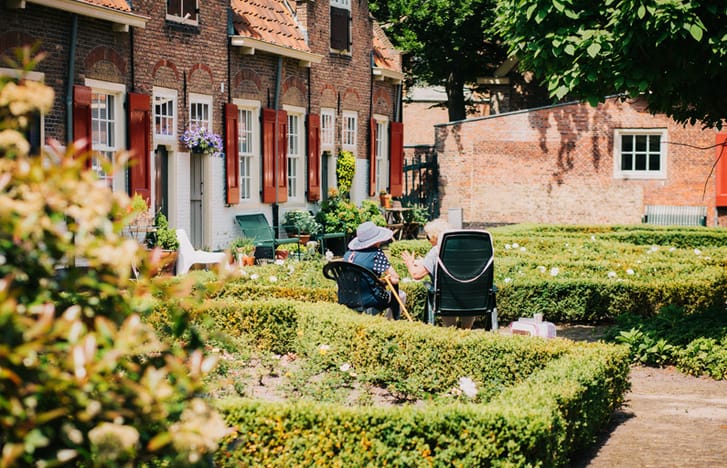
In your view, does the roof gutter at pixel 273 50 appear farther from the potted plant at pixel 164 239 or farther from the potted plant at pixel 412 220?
the potted plant at pixel 412 220

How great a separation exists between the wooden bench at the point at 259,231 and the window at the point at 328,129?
149 inches

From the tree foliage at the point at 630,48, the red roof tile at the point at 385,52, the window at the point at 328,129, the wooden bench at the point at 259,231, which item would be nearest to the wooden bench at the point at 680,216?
the red roof tile at the point at 385,52

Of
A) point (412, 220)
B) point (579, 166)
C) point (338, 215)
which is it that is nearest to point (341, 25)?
point (338, 215)

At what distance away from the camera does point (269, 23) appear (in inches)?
805

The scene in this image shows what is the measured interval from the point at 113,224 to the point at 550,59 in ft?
24.2

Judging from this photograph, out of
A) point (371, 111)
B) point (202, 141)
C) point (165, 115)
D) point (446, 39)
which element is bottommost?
point (202, 141)

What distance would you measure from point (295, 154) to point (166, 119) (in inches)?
199

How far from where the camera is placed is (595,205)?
2784 centimetres

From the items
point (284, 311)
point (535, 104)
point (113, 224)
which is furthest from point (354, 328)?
point (535, 104)

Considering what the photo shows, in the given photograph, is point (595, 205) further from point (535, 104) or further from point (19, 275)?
point (19, 275)

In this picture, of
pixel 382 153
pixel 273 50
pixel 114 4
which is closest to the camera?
pixel 114 4

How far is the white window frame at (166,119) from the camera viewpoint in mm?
16594

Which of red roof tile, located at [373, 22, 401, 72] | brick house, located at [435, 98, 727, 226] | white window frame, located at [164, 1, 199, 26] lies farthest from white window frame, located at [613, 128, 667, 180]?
white window frame, located at [164, 1, 199, 26]

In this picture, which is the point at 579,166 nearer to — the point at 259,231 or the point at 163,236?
the point at 259,231
